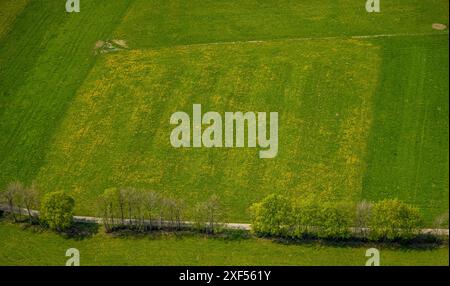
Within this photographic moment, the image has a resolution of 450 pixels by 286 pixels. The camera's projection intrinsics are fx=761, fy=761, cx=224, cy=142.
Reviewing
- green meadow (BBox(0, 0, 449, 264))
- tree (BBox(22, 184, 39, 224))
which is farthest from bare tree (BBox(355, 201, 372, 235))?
tree (BBox(22, 184, 39, 224))

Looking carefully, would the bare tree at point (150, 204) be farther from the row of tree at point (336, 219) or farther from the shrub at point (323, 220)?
the shrub at point (323, 220)

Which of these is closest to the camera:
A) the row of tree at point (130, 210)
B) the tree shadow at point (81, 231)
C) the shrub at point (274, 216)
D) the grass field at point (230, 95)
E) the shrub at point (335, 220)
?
the shrub at point (335, 220)

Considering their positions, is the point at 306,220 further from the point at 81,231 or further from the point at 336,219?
the point at 81,231

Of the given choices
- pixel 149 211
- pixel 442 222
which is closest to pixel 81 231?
pixel 149 211

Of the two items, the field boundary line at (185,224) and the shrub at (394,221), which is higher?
the shrub at (394,221)

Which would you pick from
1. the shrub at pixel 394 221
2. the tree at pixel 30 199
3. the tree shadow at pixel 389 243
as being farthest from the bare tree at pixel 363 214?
the tree at pixel 30 199

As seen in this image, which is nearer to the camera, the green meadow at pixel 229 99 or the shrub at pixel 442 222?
the shrub at pixel 442 222

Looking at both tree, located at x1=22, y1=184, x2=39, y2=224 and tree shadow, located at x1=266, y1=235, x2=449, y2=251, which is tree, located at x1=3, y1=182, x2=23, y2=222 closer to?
tree, located at x1=22, y1=184, x2=39, y2=224
